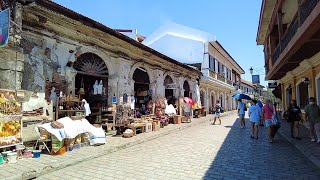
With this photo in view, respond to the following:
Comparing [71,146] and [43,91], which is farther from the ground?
[43,91]

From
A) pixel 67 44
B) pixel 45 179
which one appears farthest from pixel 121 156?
pixel 67 44

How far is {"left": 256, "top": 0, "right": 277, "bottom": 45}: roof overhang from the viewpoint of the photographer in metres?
13.5

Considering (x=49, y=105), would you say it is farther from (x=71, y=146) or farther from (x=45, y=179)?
(x=45, y=179)

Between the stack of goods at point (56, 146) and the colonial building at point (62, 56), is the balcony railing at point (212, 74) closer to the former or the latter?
the colonial building at point (62, 56)

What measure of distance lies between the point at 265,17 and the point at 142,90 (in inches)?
321

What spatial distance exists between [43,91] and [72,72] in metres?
1.49

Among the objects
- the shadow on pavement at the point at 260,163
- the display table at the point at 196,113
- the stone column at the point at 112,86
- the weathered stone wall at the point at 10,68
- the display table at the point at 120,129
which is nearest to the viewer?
the shadow on pavement at the point at 260,163

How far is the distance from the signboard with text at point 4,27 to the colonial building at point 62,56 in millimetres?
778

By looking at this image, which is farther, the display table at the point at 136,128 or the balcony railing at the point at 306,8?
the display table at the point at 136,128

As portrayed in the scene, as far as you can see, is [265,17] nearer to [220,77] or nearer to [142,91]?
[142,91]

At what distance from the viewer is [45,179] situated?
5.45 meters

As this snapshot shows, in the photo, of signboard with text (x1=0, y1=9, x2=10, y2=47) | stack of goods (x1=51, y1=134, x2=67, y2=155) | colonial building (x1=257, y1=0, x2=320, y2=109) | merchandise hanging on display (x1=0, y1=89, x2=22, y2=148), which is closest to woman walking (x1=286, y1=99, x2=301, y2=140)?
colonial building (x1=257, y1=0, x2=320, y2=109)

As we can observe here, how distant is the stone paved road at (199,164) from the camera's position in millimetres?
5496

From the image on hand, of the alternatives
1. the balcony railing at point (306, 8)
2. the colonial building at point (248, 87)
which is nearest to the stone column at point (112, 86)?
the balcony railing at point (306, 8)
